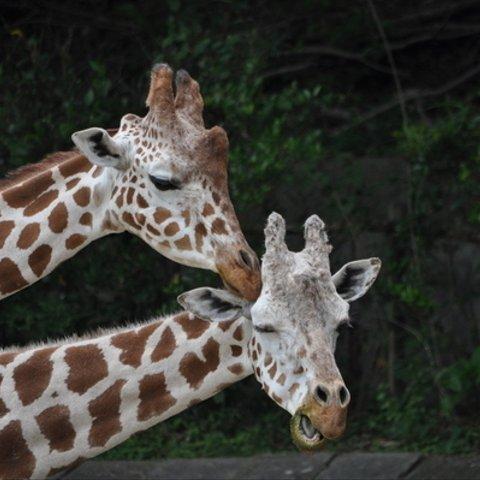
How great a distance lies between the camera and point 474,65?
9438 mm

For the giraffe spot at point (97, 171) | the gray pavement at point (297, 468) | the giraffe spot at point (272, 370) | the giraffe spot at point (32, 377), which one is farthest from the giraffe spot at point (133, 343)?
the gray pavement at point (297, 468)

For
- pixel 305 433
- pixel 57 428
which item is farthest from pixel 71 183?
pixel 305 433

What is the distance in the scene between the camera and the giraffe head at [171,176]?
245 inches

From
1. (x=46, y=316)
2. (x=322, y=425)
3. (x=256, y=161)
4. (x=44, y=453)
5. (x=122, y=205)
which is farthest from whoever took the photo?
(x=46, y=316)

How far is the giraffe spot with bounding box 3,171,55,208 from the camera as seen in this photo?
21.8ft

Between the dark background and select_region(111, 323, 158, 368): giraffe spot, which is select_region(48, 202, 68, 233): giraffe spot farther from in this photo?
the dark background

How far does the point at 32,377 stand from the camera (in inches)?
223

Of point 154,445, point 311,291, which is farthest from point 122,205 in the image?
point 154,445

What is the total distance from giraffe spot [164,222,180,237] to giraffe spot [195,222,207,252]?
0.10 m

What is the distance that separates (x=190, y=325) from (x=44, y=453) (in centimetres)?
68

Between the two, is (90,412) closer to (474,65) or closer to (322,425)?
(322,425)

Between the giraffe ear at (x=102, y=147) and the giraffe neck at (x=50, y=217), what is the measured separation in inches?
5.3

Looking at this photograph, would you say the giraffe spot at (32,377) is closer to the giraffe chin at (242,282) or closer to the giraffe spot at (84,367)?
the giraffe spot at (84,367)

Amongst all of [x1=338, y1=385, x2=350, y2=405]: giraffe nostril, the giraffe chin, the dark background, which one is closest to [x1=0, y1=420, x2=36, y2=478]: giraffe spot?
the giraffe chin
